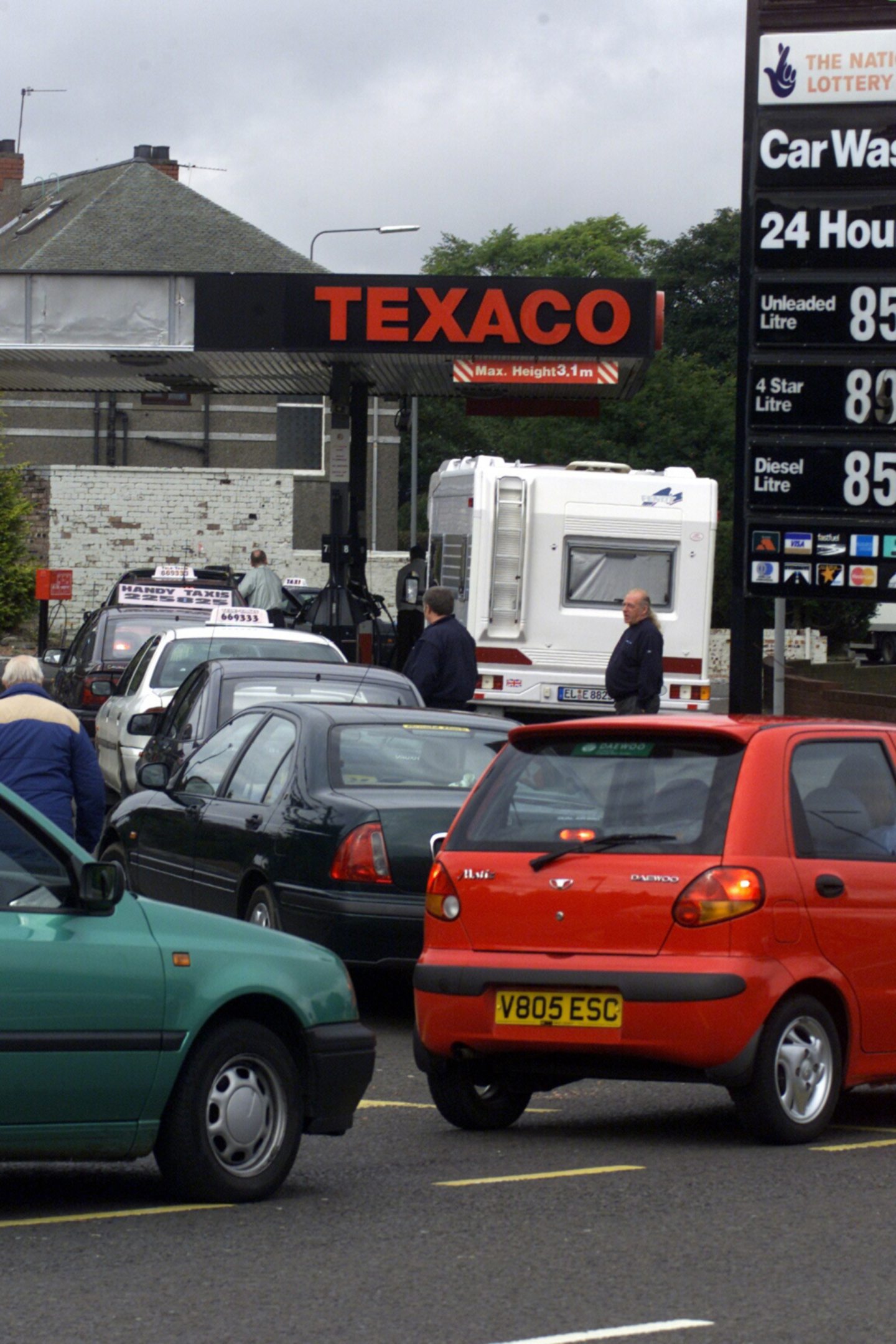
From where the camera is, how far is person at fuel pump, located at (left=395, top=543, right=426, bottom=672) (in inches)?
1013

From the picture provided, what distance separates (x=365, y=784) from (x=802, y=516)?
7216 millimetres

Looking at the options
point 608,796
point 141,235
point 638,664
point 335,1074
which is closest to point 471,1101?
point 608,796

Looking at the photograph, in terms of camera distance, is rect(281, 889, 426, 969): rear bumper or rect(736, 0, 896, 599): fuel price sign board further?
rect(736, 0, 896, 599): fuel price sign board

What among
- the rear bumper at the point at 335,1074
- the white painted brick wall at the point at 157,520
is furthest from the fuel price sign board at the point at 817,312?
the white painted brick wall at the point at 157,520

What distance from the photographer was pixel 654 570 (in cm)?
2278

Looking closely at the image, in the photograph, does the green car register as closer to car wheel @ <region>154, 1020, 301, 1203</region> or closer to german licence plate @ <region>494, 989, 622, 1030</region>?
car wheel @ <region>154, 1020, 301, 1203</region>

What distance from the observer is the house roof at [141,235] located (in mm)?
67125

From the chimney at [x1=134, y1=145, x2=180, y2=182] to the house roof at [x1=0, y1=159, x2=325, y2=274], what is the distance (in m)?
3.48

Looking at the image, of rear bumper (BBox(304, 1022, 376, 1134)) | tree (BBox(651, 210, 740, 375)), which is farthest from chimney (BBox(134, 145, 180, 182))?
rear bumper (BBox(304, 1022, 376, 1134))

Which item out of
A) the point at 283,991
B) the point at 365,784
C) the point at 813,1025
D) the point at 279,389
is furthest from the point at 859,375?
the point at 279,389

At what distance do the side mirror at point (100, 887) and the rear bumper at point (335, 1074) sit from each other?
0.86 metres

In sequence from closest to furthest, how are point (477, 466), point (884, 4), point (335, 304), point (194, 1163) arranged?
1. point (194, 1163)
2. point (884, 4)
3. point (477, 466)
4. point (335, 304)

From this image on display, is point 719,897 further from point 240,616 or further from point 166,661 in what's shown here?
point 240,616

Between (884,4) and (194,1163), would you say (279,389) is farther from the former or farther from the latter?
(194,1163)
